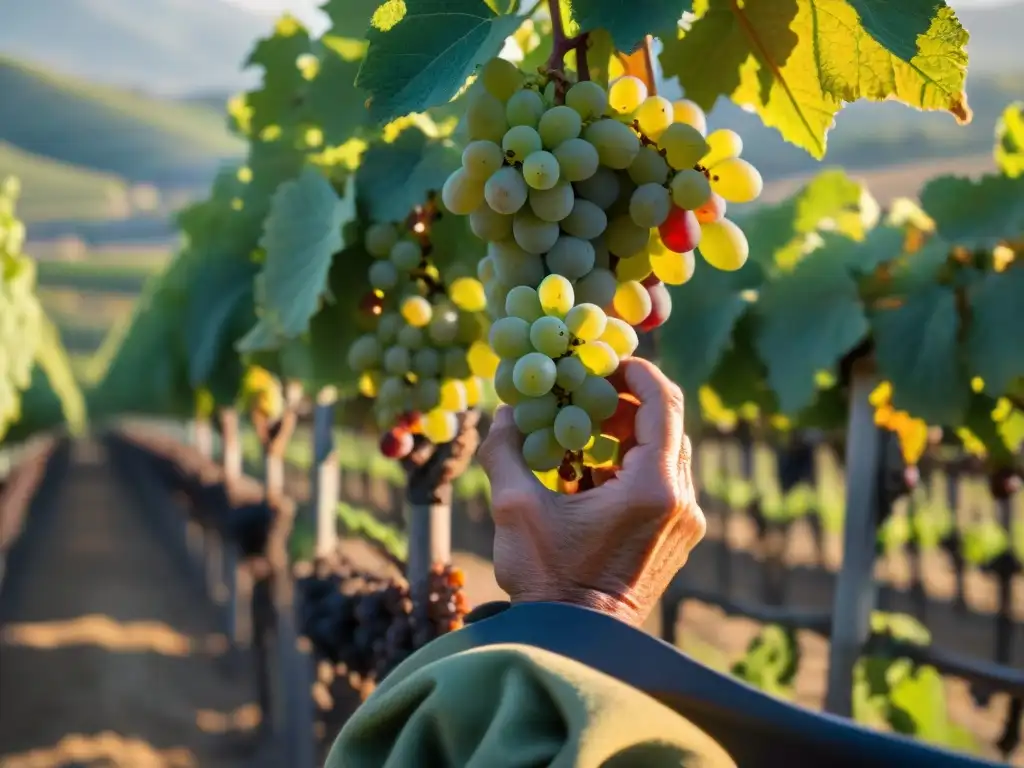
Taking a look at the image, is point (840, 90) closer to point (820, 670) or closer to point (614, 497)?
point (614, 497)

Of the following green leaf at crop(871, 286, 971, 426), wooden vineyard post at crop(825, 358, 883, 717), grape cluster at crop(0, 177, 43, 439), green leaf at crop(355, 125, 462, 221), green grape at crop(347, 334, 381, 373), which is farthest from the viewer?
grape cluster at crop(0, 177, 43, 439)

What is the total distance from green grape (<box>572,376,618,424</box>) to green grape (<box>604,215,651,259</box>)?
0.63ft

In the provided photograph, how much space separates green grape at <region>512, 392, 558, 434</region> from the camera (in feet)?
3.39

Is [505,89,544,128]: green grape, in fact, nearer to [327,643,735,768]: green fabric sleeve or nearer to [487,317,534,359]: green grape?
[487,317,534,359]: green grape

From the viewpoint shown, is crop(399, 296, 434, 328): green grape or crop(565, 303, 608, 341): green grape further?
crop(399, 296, 434, 328): green grape

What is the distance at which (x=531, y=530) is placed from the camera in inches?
39.2

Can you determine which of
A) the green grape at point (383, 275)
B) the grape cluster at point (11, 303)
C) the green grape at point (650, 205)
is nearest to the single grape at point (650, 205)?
the green grape at point (650, 205)

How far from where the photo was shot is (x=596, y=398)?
1.03 m

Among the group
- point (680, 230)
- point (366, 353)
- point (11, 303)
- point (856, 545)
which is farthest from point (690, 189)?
point (11, 303)

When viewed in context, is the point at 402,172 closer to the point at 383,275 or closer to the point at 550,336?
the point at 383,275

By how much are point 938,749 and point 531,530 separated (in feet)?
1.49

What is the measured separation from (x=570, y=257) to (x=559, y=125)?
0.49 feet

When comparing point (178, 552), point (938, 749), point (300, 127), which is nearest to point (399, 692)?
point (938, 749)

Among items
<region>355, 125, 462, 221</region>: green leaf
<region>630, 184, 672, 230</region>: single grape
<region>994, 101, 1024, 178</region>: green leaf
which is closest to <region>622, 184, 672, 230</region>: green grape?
<region>630, 184, 672, 230</region>: single grape
